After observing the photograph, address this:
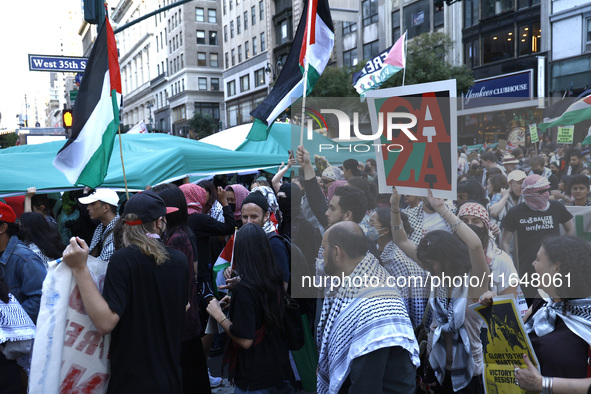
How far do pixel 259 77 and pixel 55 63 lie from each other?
42.3m

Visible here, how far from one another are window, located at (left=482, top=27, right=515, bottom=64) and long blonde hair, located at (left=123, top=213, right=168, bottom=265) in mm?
27873

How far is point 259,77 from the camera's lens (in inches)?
1999

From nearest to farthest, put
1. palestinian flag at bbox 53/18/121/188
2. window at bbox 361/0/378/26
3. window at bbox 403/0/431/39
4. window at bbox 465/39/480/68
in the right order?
palestinian flag at bbox 53/18/121/188, window at bbox 465/39/480/68, window at bbox 403/0/431/39, window at bbox 361/0/378/26

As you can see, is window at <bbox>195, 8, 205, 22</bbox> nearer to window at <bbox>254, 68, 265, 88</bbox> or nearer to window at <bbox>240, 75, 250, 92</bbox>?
window at <bbox>240, 75, 250, 92</bbox>

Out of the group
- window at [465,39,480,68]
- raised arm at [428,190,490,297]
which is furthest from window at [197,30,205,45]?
raised arm at [428,190,490,297]

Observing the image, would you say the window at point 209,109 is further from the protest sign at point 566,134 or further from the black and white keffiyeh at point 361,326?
the black and white keffiyeh at point 361,326

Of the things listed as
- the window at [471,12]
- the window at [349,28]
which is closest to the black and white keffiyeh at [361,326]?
the window at [471,12]

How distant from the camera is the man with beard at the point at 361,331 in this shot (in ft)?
7.81

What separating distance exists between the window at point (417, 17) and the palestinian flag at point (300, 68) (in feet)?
91.4

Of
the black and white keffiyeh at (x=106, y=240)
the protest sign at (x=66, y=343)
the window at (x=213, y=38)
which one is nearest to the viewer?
the protest sign at (x=66, y=343)

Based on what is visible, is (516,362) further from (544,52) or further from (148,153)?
A: (544,52)

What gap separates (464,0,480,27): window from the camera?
28.2 meters

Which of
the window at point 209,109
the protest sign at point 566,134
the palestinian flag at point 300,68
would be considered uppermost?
the window at point 209,109

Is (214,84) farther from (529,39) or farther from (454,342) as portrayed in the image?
(454,342)
